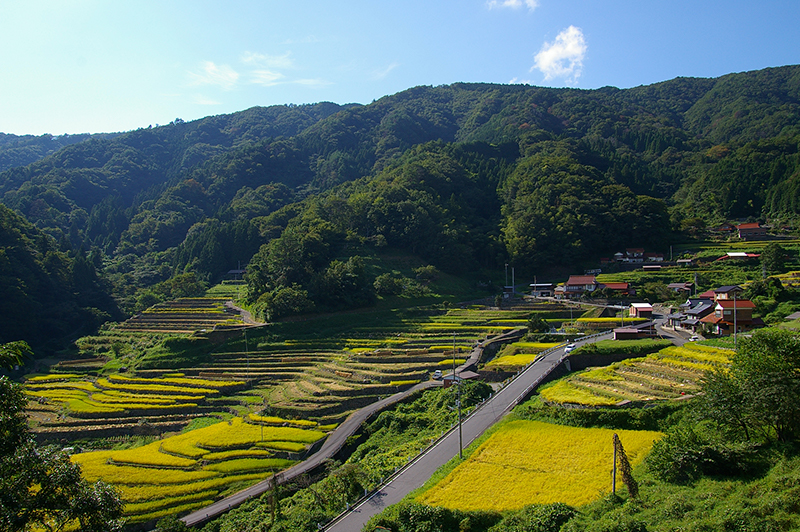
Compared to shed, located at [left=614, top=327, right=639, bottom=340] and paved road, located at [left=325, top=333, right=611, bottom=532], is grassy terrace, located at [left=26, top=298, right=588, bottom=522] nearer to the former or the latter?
paved road, located at [left=325, top=333, right=611, bottom=532]

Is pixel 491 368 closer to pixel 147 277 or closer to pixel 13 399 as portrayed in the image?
pixel 13 399

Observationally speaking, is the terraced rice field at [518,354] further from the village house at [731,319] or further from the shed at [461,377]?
the village house at [731,319]

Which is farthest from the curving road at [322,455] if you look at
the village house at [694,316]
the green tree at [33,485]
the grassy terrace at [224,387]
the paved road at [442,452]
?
the village house at [694,316]

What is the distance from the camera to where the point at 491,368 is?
33562 mm

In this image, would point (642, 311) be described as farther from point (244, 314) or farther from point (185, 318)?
point (185, 318)

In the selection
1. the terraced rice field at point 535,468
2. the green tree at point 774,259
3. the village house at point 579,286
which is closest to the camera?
the terraced rice field at point 535,468

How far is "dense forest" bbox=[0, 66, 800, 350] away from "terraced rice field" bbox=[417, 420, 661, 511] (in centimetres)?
3582

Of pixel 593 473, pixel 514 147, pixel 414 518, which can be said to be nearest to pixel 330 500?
pixel 414 518

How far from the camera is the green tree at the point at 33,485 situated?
9.82 meters

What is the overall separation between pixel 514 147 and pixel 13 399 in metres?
110

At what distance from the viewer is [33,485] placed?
10078 mm

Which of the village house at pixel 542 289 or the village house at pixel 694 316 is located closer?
the village house at pixel 694 316

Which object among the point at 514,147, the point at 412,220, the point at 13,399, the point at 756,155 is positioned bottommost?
the point at 13,399

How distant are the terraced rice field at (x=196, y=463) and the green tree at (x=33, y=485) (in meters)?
13.9
